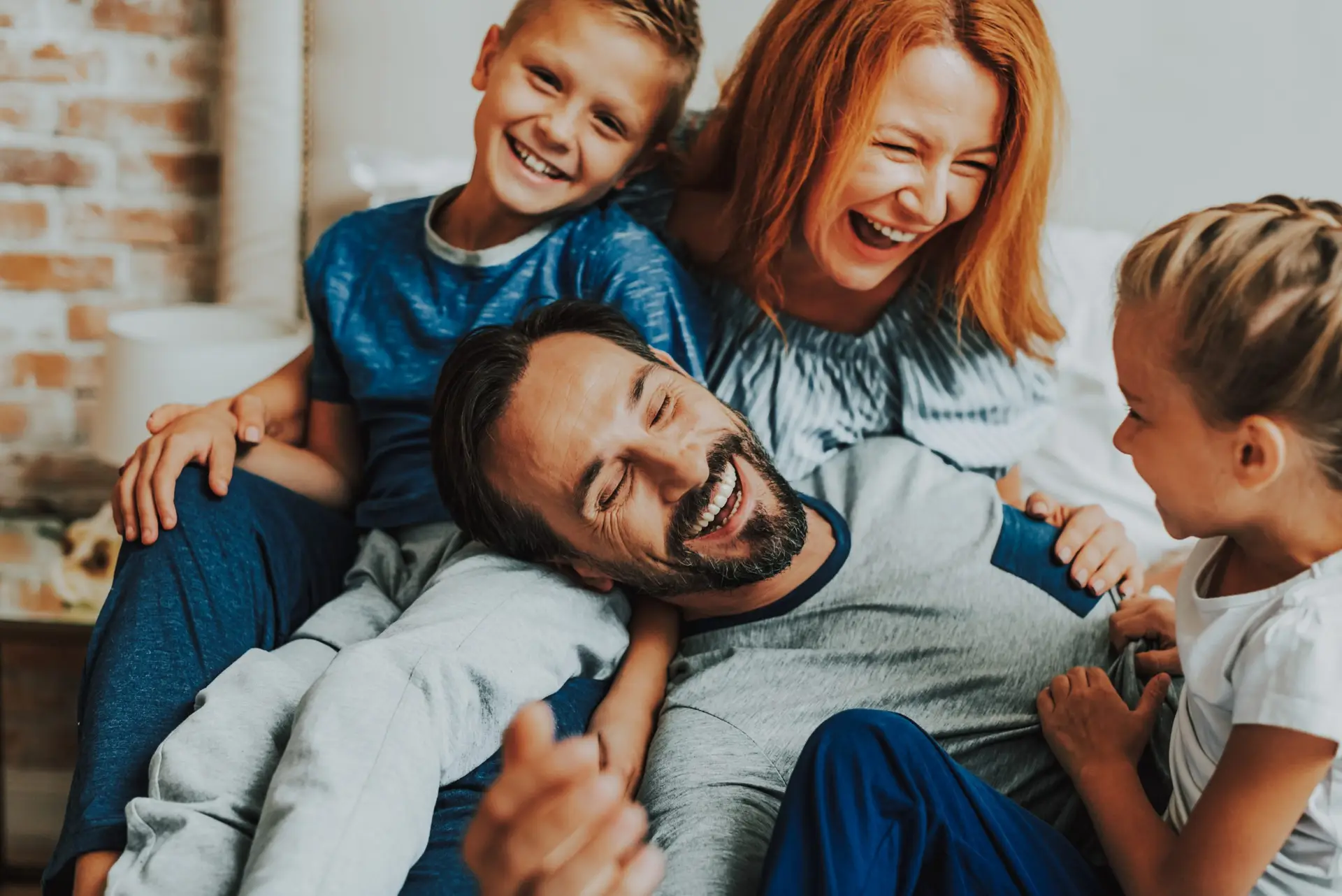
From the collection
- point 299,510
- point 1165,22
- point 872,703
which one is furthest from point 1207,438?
point 1165,22

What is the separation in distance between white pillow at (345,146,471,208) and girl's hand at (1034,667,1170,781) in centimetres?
119

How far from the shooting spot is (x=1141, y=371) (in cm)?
91

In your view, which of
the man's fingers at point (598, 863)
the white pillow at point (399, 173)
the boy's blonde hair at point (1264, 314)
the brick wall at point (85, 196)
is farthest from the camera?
the brick wall at point (85, 196)

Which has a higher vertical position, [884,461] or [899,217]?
[899,217]

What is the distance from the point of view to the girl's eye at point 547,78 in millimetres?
1440

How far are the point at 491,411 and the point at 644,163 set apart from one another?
0.51 metres

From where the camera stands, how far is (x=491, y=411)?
1208mm

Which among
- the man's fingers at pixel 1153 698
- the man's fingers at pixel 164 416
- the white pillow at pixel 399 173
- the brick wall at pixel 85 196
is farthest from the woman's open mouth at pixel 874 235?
the brick wall at pixel 85 196

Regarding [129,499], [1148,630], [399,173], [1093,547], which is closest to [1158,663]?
[1148,630]

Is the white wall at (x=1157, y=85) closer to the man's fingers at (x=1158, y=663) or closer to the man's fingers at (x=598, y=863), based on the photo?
the man's fingers at (x=1158, y=663)

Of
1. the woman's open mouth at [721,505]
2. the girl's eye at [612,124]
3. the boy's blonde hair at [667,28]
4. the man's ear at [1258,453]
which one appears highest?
the boy's blonde hair at [667,28]

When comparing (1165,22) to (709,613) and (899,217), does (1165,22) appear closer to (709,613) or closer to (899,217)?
(899,217)

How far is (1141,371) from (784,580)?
47cm

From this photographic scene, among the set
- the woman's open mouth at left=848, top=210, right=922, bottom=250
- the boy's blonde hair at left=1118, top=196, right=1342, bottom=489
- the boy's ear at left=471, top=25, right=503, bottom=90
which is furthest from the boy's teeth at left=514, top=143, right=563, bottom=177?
the boy's blonde hair at left=1118, top=196, right=1342, bottom=489
